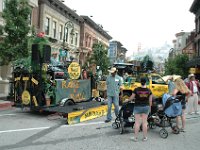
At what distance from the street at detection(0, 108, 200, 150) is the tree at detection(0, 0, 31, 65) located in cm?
679

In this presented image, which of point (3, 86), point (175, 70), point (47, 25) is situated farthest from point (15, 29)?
point (175, 70)

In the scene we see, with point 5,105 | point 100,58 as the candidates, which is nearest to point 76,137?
point 5,105

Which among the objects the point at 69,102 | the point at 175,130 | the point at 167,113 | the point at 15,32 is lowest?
the point at 175,130

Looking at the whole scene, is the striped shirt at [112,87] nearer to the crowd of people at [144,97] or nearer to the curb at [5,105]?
the crowd of people at [144,97]

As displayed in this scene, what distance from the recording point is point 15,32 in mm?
17312

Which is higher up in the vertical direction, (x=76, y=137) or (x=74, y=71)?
(x=74, y=71)

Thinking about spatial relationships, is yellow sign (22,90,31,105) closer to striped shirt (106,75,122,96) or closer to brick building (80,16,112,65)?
striped shirt (106,75,122,96)

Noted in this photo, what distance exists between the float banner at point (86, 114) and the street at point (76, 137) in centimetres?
26

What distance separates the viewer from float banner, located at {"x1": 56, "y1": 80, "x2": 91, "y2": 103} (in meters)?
12.1

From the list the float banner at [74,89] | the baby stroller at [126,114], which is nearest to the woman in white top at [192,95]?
the float banner at [74,89]

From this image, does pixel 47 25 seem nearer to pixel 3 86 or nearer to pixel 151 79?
pixel 3 86

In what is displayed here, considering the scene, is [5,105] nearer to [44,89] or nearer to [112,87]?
[44,89]

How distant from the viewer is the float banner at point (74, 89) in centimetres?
1209

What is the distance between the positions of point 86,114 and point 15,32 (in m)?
8.24
